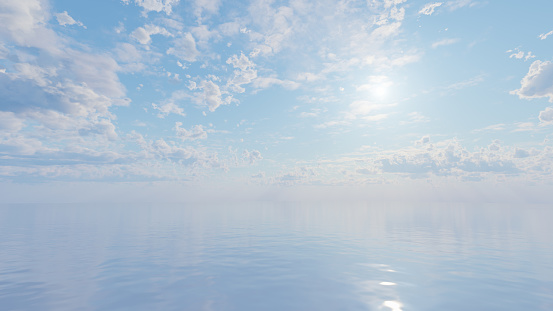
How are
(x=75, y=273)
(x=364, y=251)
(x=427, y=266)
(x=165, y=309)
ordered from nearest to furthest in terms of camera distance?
(x=165, y=309) → (x=75, y=273) → (x=427, y=266) → (x=364, y=251)

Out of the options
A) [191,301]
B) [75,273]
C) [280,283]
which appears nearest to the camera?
[191,301]

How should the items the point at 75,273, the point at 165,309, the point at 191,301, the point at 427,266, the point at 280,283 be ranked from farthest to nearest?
1. the point at 427,266
2. the point at 75,273
3. the point at 280,283
4. the point at 191,301
5. the point at 165,309

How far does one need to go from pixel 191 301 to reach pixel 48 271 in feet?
51.8

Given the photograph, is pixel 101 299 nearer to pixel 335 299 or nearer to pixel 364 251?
pixel 335 299

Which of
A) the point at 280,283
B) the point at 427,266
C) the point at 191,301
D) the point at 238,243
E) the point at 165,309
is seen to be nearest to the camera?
the point at 165,309

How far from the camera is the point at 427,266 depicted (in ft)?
78.5

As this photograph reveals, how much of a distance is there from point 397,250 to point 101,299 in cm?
2982

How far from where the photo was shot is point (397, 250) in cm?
3136

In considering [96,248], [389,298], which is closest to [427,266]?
[389,298]

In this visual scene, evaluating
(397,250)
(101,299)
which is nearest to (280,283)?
(101,299)

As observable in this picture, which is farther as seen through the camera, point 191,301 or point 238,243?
point 238,243

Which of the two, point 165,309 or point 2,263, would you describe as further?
point 2,263

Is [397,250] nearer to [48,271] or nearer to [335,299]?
[335,299]

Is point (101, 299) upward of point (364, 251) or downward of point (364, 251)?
upward
